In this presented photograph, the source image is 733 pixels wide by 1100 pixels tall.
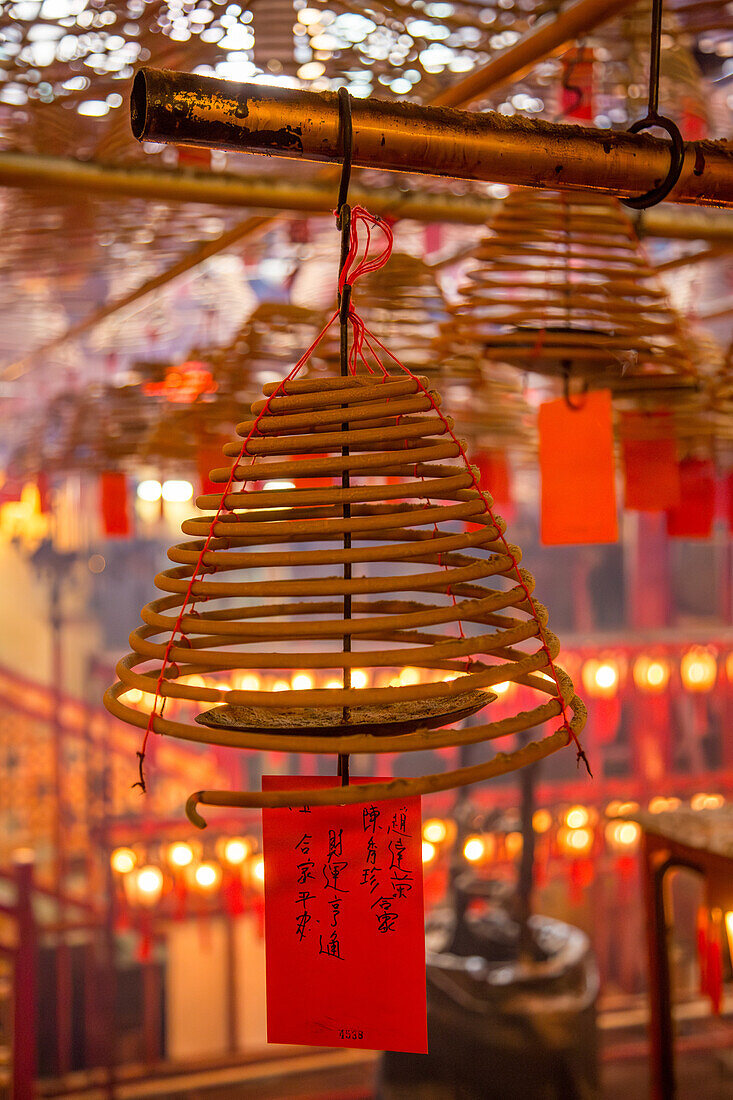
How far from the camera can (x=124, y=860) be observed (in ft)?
17.6

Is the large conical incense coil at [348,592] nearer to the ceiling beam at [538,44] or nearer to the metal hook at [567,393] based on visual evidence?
the metal hook at [567,393]

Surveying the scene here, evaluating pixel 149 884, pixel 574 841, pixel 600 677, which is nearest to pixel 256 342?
pixel 149 884

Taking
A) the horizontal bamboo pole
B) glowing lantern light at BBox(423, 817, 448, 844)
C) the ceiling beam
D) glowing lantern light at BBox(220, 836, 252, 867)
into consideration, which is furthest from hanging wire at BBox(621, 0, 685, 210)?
glowing lantern light at BBox(220, 836, 252, 867)

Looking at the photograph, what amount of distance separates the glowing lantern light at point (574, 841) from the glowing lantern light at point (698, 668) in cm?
171

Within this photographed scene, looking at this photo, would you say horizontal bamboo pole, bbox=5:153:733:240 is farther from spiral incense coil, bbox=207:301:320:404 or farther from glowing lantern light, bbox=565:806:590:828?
glowing lantern light, bbox=565:806:590:828

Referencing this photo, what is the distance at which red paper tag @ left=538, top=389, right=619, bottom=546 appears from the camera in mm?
1541

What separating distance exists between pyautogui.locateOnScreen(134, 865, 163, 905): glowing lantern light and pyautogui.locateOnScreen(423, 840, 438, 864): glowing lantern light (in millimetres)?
1443

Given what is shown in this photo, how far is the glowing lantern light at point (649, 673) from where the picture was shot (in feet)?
23.1

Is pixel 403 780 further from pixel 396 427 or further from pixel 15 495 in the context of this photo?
pixel 15 495

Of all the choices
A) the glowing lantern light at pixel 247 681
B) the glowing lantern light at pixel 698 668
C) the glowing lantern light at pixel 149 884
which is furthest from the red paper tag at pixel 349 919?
the glowing lantern light at pixel 698 668

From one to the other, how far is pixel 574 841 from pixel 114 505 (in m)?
3.72

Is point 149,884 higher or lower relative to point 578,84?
lower

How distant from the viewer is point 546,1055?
345cm

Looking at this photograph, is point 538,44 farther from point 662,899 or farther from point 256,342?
point 662,899
